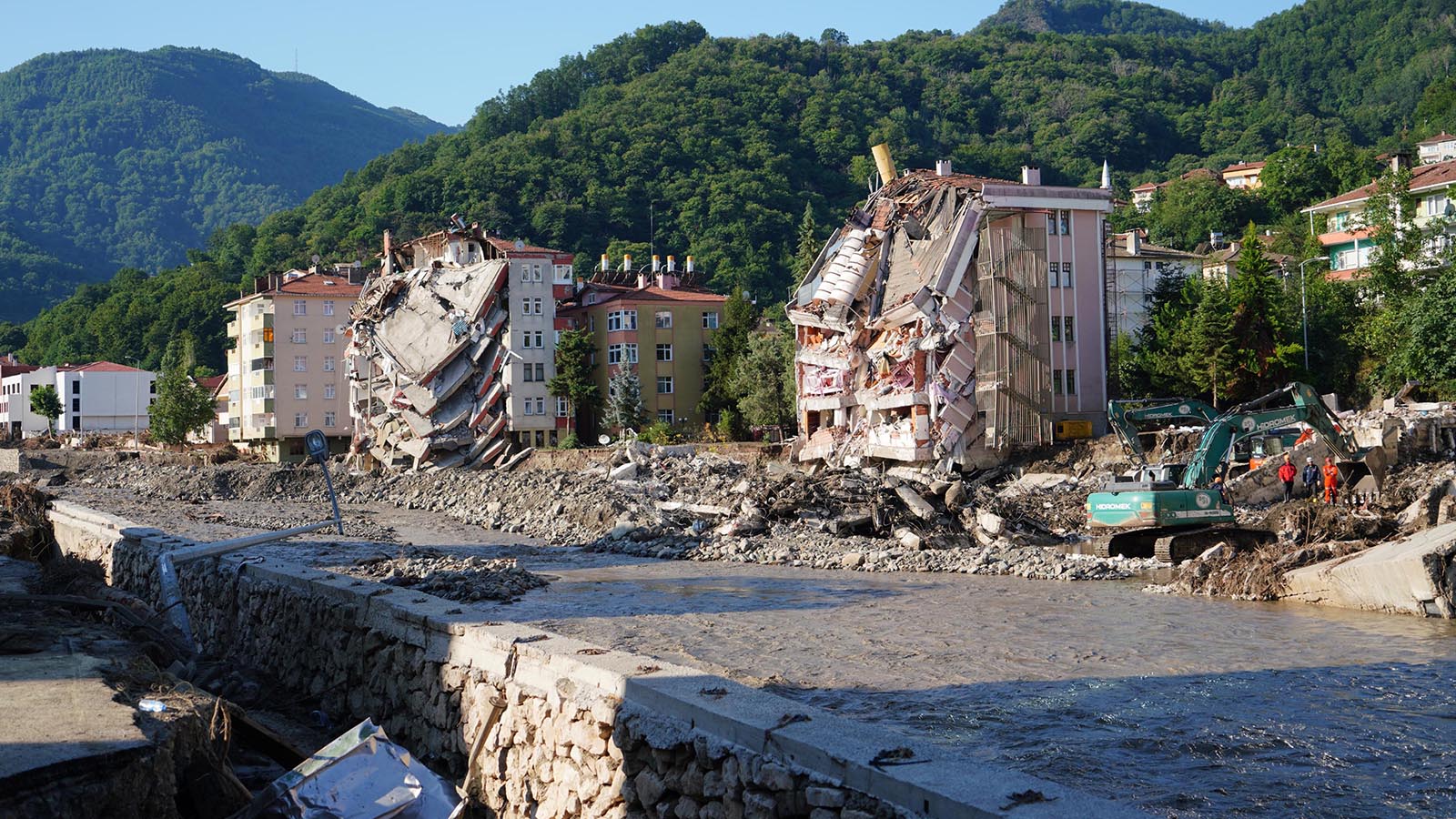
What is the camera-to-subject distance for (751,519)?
104ft

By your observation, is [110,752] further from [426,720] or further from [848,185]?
[848,185]

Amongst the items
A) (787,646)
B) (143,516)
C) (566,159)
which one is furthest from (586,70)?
(787,646)

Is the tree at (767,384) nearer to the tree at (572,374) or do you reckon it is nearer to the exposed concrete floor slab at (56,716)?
the tree at (572,374)

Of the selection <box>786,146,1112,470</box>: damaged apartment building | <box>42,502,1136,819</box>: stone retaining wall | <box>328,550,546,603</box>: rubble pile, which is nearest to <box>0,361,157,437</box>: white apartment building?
<box>786,146,1112,470</box>: damaged apartment building

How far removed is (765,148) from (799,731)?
11327cm

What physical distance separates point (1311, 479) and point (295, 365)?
68360mm

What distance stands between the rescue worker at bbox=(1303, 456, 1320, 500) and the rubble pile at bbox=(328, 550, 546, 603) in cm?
1910

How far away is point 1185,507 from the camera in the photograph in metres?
26.0

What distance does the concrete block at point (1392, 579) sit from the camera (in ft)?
59.0

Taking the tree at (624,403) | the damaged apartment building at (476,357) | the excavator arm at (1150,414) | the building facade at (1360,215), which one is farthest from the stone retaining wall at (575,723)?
the building facade at (1360,215)

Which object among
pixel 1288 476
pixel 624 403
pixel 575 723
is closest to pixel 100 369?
pixel 624 403

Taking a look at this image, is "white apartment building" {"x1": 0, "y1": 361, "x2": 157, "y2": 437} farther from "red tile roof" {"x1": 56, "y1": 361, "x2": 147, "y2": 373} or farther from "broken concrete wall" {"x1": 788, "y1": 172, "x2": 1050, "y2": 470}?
"broken concrete wall" {"x1": 788, "y1": 172, "x2": 1050, "y2": 470}

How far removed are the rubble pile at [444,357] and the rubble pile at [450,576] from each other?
131ft

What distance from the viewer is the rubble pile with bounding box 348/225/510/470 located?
6619 centimetres
